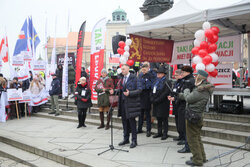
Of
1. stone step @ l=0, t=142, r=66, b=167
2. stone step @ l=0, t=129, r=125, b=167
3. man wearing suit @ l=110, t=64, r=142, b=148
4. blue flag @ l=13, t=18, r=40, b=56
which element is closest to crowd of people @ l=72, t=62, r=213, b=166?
man wearing suit @ l=110, t=64, r=142, b=148

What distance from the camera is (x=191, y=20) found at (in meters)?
5.68

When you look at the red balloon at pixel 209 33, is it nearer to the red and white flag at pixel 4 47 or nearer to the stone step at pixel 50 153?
the stone step at pixel 50 153

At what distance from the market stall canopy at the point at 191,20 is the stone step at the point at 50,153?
3.88 m

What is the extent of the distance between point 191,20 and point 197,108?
2.66 m

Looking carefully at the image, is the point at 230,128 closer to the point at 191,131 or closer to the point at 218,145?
the point at 218,145

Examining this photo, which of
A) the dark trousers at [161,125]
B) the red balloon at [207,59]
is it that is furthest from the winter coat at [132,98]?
the red balloon at [207,59]

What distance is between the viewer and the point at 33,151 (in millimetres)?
5805

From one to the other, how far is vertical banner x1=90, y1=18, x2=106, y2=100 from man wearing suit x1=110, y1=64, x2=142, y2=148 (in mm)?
2686

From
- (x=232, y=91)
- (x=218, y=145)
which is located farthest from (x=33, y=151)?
(x=232, y=91)

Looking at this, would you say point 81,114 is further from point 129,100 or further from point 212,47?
point 212,47

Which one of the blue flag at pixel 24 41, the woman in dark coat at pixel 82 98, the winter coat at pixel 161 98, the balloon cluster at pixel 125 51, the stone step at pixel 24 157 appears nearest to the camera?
the stone step at pixel 24 157

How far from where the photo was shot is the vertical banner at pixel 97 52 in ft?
26.9

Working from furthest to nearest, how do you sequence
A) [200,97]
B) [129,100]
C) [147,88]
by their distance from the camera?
1. [147,88]
2. [129,100]
3. [200,97]

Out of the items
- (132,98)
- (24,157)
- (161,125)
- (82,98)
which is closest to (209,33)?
(132,98)
